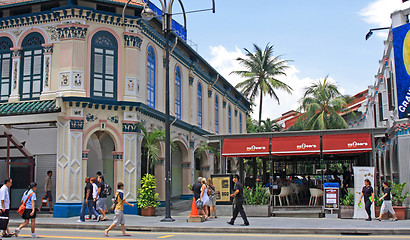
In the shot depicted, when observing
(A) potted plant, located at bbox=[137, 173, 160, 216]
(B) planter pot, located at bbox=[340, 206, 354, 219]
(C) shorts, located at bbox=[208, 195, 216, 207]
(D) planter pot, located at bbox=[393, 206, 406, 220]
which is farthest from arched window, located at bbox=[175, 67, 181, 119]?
(D) planter pot, located at bbox=[393, 206, 406, 220]

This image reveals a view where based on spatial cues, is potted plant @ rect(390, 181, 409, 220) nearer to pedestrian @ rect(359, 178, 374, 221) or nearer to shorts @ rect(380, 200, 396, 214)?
shorts @ rect(380, 200, 396, 214)

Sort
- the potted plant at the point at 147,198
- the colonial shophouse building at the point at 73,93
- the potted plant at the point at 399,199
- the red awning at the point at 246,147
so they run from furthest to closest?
the potted plant at the point at 147,198 → the red awning at the point at 246,147 → the colonial shophouse building at the point at 73,93 → the potted plant at the point at 399,199

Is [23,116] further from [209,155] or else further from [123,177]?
[209,155]

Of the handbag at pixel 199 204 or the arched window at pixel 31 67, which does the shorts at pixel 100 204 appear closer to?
the handbag at pixel 199 204

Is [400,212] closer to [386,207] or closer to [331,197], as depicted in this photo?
[386,207]

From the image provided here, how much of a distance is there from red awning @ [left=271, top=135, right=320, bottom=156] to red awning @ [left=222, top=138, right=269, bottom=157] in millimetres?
441

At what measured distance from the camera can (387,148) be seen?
75.4ft

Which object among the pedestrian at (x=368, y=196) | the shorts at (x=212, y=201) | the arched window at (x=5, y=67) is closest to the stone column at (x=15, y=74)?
the arched window at (x=5, y=67)

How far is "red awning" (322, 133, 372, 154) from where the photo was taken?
764 inches

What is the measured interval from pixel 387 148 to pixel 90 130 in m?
14.2

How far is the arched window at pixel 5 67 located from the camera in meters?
22.5

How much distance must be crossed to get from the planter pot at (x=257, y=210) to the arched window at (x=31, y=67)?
10.9 meters

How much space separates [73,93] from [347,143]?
1202 centimetres

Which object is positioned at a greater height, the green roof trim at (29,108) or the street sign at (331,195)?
the green roof trim at (29,108)
